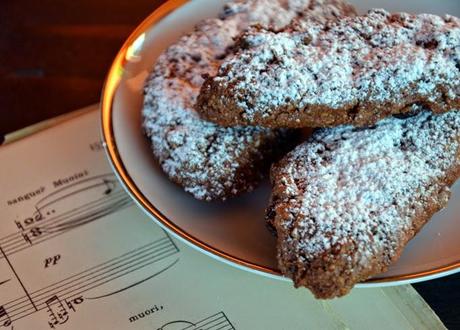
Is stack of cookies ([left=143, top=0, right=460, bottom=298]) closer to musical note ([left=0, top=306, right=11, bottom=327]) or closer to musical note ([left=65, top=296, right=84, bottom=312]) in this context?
musical note ([left=65, top=296, right=84, bottom=312])

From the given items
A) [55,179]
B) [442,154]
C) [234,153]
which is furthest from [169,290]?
[442,154]

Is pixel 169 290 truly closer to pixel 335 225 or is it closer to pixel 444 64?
pixel 335 225

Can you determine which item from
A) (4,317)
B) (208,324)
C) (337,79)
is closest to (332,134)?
(337,79)

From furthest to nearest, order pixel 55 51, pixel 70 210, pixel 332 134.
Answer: pixel 55 51 < pixel 70 210 < pixel 332 134

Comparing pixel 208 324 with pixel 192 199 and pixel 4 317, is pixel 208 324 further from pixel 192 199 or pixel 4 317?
pixel 4 317

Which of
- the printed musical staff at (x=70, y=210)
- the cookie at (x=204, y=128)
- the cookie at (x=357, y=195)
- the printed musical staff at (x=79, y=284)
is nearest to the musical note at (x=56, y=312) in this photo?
the printed musical staff at (x=79, y=284)

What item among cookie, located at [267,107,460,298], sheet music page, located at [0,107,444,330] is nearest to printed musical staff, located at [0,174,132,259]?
sheet music page, located at [0,107,444,330]
